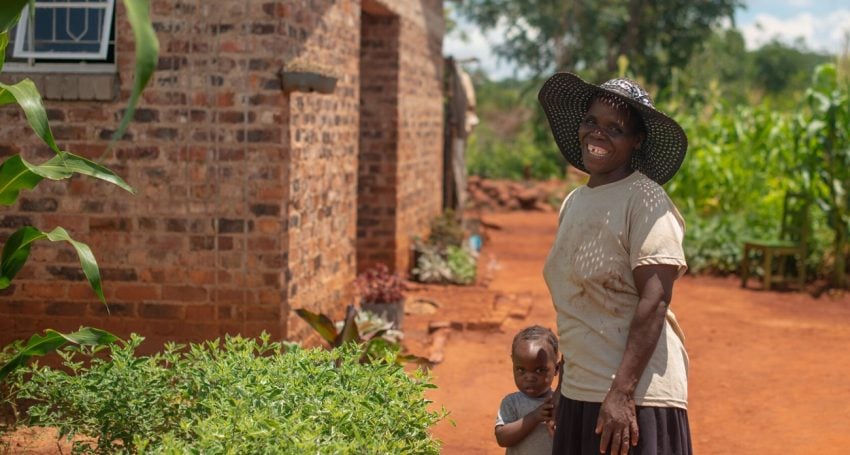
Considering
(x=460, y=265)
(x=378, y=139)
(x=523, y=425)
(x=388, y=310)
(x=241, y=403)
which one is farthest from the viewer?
(x=460, y=265)

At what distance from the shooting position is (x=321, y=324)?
6465 mm

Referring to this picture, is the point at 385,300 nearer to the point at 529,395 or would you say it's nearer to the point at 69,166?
the point at 529,395

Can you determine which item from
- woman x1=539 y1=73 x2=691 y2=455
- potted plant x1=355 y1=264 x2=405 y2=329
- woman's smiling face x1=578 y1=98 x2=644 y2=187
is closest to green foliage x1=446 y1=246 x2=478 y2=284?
potted plant x1=355 y1=264 x2=405 y2=329

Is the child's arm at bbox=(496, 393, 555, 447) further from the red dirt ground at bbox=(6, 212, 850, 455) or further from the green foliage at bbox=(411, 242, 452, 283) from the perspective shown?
the green foliage at bbox=(411, 242, 452, 283)

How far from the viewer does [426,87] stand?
12516 mm

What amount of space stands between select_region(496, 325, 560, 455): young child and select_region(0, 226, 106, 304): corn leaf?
1623 mm

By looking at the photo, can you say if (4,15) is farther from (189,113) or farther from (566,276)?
(189,113)

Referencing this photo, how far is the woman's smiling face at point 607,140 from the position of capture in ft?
11.3


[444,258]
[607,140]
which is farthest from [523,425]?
[444,258]

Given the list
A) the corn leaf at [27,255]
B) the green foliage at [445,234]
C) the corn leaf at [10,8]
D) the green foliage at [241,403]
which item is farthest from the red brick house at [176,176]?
the green foliage at [445,234]

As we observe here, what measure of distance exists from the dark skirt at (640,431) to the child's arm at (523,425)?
31 centimetres

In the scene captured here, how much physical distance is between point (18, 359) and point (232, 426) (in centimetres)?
120

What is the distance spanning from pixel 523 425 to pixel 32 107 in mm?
2192

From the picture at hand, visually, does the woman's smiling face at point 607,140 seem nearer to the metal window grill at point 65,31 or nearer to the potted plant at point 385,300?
the metal window grill at point 65,31
